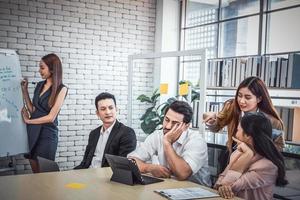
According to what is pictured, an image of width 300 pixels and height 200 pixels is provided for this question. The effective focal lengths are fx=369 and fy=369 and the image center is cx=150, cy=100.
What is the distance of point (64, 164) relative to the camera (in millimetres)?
5090

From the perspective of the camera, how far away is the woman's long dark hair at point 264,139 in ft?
7.05

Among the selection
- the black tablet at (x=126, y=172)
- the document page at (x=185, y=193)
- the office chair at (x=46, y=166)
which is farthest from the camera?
the office chair at (x=46, y=166)

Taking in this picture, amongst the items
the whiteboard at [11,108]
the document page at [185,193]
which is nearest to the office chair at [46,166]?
the document page at [185,193]

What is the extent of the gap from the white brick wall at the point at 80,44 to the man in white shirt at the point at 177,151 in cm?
248

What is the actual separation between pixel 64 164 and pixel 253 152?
3459 mm

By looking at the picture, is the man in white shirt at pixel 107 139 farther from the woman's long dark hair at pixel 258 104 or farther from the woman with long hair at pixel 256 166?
the woman with long hair at pixel 256 166

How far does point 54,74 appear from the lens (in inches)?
161

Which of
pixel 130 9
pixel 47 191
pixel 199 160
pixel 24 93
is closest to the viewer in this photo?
pixel 47 191

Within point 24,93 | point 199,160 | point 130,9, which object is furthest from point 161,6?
point 199,160

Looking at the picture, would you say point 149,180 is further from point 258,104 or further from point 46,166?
point 46,166

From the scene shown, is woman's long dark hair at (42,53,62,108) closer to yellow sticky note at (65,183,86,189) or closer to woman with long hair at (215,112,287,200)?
yellow sticky note at (65,183,86,189)

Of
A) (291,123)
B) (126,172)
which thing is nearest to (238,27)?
(291,123)

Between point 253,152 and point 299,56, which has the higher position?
point 299,56

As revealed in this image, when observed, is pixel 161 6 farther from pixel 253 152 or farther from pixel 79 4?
pixel 253 152
